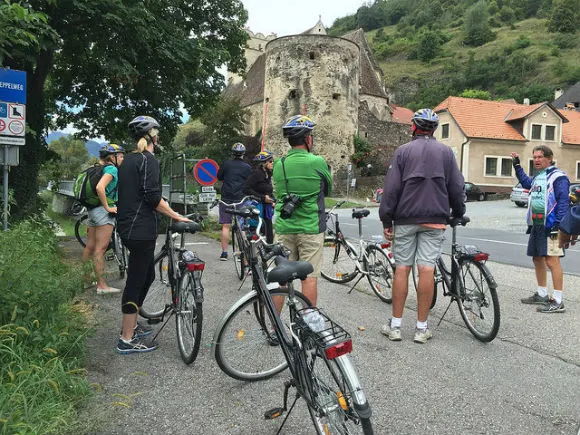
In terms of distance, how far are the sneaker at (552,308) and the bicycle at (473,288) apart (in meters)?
1.38

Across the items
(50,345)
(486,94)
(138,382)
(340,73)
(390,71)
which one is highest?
(390,71)

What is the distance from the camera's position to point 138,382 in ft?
12.1

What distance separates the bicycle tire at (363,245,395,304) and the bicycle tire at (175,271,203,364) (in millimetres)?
2880

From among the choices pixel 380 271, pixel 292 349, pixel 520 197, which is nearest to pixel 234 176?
pixel 380 271

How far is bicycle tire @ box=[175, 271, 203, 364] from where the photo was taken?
3.91 metres

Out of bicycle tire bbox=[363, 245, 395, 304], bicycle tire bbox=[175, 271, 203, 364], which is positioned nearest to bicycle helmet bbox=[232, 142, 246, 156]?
bicycle tire bbox=[363, 245, 395, 304]

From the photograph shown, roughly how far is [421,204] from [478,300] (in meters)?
1.14

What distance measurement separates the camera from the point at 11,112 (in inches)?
296

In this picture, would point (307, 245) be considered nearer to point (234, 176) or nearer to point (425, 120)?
point (425, 120)

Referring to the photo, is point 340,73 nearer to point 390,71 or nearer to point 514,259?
point 514,259

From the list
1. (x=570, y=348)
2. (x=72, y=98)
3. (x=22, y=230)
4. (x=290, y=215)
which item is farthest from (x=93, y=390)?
(x=72, y=98)

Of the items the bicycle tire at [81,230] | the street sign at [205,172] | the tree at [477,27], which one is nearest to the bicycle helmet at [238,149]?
the street sign at [205,172]

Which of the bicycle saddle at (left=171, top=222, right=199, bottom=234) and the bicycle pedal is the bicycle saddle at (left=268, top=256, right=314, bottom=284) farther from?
the bicycle saddle at (left=171, top=222, right=199, bottom=234)

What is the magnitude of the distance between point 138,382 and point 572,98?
2818 inches
